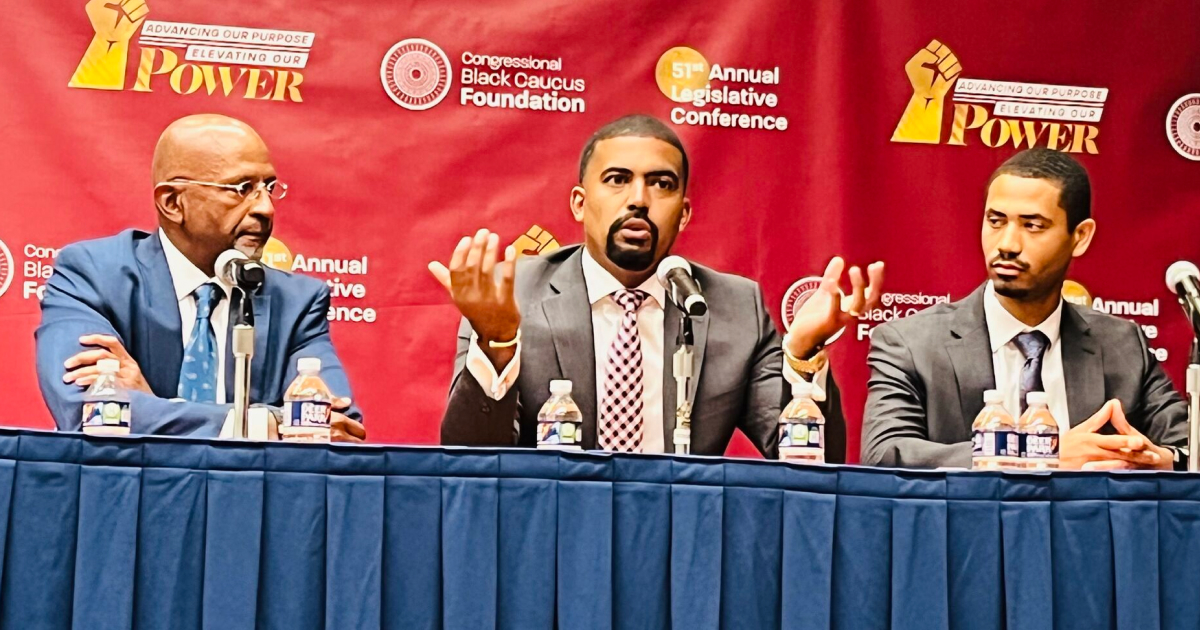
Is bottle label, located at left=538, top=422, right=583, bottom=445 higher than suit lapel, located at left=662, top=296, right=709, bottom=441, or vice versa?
suit lapel, located at left=662, top=296, right=709, bottom=441

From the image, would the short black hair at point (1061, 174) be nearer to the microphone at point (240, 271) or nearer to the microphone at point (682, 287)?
the microphone at point (682, 287)

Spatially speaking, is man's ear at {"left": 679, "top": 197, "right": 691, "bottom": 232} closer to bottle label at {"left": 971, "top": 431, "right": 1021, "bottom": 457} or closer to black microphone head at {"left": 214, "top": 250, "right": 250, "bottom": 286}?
bottle label at {"left": 971, "top": 431, "right": 1021, "bottom": 457}

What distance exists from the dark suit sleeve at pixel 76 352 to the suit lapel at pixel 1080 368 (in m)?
2.21

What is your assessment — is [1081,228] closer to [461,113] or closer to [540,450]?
[461,113]

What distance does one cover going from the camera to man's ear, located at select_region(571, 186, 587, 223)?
14.3 feet

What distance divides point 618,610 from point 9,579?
111 cm

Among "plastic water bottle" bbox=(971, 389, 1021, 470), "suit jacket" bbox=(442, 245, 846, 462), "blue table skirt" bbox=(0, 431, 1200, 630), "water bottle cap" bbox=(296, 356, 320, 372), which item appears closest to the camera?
"blue table skirt" bbox=(0, 431, 1200, 630)

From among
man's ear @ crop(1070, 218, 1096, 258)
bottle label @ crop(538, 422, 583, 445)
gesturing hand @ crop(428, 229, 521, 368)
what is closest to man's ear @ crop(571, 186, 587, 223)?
gesturing hand @ crop(428, 229, 521, 368)

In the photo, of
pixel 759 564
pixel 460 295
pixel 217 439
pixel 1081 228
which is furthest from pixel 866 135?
pixel 217 439

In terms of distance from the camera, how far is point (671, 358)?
13.5ft

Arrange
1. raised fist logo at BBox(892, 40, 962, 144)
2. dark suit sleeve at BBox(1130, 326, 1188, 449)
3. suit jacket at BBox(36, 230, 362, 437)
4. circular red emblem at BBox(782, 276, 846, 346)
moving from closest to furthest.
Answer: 1. suit jacket at BBox(36, 230, 362, 437)
2. dark suit sleeve at BBox(1130, 326, 1188, 449)
3. circular red emblem at BBox(782, 276, 846, 346)
4. raised fist logo at BBox(892, 40, 962, 144)

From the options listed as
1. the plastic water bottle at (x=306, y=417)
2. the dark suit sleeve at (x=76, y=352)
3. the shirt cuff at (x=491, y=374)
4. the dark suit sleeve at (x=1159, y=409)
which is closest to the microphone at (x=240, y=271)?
the plastic water bottle at (x=306, y=417)

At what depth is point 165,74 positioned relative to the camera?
4281 mm

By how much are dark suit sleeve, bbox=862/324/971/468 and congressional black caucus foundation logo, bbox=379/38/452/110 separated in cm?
139
